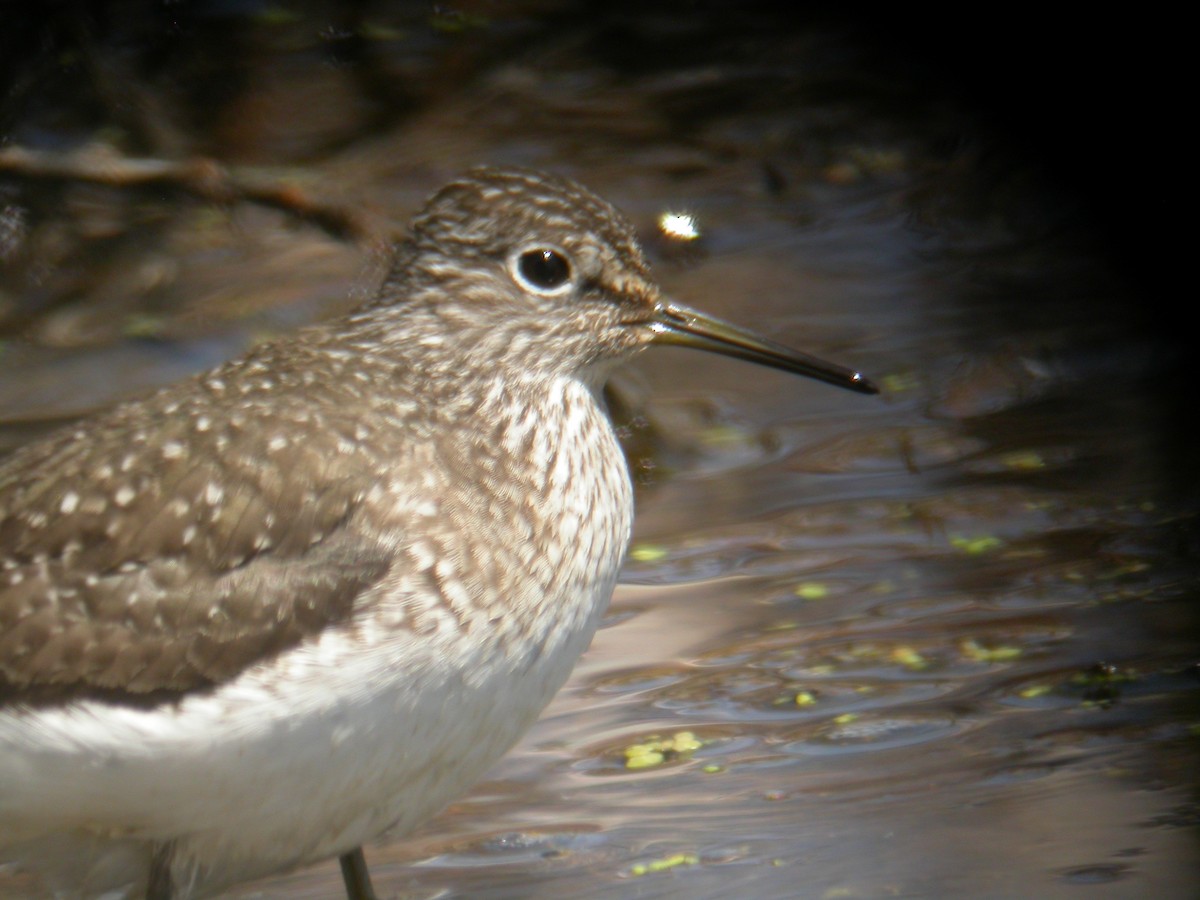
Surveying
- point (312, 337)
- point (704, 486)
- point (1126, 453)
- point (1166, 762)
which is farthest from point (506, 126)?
point (1166, 762)

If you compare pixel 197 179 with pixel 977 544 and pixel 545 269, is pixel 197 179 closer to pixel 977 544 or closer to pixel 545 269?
pixel 977 544

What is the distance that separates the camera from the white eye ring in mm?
4398

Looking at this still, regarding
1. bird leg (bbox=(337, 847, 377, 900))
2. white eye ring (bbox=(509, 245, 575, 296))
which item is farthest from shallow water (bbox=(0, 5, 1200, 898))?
white eye ring (bbox=(509, 245, 575, 296))

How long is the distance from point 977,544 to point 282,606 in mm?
3152

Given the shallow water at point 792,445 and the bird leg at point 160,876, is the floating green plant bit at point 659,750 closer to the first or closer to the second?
the shallow water at point 792,445

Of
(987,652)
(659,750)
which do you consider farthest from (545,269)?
(987,652)

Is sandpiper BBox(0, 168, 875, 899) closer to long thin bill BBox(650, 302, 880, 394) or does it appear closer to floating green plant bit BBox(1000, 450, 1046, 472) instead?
long thin bill BBox(650, 302, 880, 394)

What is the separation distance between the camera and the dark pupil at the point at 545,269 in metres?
4.41

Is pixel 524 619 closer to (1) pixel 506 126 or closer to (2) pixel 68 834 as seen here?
(2) pixel 68 834

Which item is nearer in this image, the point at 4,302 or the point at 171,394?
the point at 171,394

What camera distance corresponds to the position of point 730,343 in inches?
182

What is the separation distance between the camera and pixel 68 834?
3.81m

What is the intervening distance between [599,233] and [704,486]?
8.71ft

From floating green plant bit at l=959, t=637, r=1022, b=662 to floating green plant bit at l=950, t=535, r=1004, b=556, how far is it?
79 centimetres
